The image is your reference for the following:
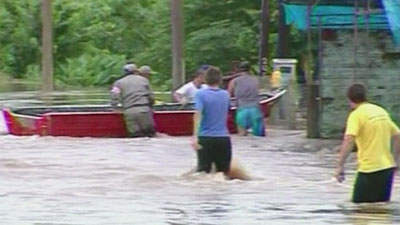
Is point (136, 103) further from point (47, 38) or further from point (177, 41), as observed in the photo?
point (47, 38)

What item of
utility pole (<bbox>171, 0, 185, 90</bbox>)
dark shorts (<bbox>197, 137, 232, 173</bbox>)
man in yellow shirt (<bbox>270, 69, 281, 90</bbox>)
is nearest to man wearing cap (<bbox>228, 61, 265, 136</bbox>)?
man in yellow shirt (<bbox>270, 69, 281, 90</bbox>)

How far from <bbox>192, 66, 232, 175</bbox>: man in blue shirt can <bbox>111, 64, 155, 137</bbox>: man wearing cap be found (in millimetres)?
9118

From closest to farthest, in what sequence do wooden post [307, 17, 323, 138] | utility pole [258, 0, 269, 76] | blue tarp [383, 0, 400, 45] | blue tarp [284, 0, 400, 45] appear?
blue tarp [383, 0, 400, 45] < blue tarp [284, 0, 400, 45] < wooden post [307, 17, 323, 138] < utility pole [258, 0, 269, 76]

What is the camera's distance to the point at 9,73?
262 feet

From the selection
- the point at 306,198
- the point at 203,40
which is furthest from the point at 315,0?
the point at 203,40

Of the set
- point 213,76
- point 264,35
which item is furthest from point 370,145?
point 264,35

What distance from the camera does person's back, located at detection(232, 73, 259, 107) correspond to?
25203mm

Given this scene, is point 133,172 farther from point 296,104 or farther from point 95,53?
point 95,53

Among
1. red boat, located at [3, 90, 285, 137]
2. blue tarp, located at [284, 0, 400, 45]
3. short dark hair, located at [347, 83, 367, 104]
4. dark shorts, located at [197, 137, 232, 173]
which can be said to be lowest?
red boat, located at [3, 90, 285, 137]

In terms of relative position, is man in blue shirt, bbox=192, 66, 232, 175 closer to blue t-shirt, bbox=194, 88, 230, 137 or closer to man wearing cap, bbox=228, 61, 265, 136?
blue t-shirt, bbox=194, 88, 230, 137

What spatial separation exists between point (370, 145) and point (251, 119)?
1302 centimetres

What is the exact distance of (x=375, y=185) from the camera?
40.2ft

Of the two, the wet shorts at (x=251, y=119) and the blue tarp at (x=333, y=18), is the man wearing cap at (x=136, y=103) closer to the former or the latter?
the wet shorts at (x=251, y=119)

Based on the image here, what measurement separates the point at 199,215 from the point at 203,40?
3417 cm
